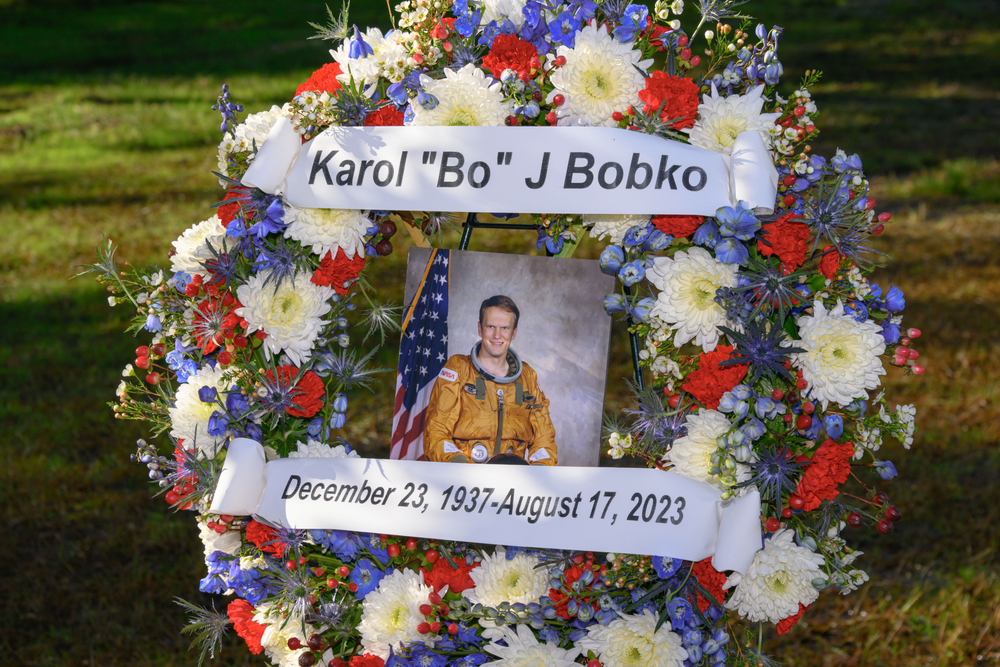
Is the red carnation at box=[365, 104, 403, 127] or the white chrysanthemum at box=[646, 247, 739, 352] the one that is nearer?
the white chrysanthemum at box=[646, 247, 739, 352]

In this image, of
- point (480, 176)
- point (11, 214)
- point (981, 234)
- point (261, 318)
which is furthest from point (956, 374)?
point (11, 214)

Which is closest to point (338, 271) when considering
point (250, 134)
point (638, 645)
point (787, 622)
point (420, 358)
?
point (420, 358)

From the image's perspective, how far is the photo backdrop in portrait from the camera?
6.61 feet

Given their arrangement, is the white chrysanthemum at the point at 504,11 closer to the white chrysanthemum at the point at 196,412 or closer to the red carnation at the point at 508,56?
the red carnation at the point at 508,56

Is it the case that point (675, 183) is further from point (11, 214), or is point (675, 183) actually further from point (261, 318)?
point (11, 214)

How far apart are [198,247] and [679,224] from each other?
47.4 inches

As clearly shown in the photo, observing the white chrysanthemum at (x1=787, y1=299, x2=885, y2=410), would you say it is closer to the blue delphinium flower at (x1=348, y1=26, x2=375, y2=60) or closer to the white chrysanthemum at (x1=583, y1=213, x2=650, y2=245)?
the white chrysanthemum at (x1=583, y1=213, x2=650, y2=245)

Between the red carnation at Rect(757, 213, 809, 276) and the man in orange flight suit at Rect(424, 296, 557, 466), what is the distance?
626 millimetres

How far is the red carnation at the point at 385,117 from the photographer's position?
202cm

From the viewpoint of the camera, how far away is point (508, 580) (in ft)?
6.23

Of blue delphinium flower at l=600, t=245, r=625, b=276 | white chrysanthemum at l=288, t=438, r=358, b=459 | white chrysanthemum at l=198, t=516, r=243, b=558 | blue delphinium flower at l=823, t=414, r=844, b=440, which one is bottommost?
white chrysanthemum at l=198, t=516, r=243, b=558

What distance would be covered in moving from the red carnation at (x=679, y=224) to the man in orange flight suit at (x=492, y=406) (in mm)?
429

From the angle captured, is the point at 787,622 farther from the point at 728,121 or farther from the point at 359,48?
the point at 359,48

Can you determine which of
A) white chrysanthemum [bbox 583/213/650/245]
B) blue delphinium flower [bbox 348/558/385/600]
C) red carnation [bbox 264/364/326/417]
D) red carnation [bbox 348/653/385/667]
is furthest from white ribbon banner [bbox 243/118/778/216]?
red carnation [bbox 348/653/385/667]
